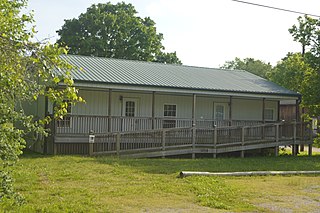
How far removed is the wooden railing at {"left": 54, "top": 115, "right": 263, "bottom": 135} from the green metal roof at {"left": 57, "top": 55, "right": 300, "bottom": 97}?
1694 millimetres

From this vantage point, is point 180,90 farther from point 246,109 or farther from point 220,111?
point 246,109

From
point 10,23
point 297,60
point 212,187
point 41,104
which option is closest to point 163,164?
point 212,187

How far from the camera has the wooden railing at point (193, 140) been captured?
19.0m

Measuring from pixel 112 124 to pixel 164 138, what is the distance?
2.73 meters

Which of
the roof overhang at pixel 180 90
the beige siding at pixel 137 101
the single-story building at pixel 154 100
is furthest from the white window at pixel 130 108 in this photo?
the roof overhang at pixel 180 90

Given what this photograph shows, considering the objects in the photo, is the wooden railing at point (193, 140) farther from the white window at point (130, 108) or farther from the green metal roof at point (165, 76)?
the white window at point (130, 108)

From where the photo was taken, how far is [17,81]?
5.68 meters

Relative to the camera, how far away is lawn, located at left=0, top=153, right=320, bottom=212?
9133 mm

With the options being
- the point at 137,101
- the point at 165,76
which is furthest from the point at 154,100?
the point at 165,76

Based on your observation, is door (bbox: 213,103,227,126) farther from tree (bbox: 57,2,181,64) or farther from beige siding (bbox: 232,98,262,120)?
tree (bbox: 57,2,181,64)

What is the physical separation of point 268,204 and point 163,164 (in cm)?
656

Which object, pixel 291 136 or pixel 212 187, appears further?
pixel 291 136

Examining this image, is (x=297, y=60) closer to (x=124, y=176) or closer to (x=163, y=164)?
(x=163, y=164)

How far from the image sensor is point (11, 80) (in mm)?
5496
